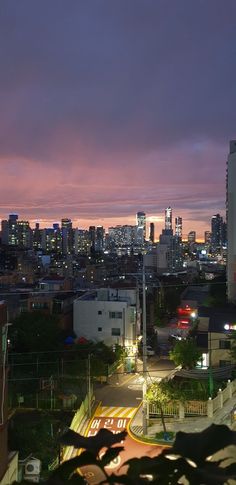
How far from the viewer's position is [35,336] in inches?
727

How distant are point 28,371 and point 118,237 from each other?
97.0 metres

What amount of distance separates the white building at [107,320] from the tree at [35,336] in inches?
101

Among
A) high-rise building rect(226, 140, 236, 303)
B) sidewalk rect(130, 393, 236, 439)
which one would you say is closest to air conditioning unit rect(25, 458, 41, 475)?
sidewalk rect(130, 393, 236, 439)

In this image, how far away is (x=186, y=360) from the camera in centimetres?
1553

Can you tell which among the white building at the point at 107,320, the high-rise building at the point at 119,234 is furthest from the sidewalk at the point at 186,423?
the high-rise building at the point at 119,234

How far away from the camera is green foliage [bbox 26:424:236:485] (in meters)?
1.10

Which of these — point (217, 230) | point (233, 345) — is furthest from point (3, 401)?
point (217, 230)

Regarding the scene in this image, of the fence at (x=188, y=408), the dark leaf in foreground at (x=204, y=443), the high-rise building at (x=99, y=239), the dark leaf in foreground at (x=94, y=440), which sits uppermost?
the high-rise building at (x=99, y=239)

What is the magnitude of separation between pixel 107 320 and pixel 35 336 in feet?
13.1

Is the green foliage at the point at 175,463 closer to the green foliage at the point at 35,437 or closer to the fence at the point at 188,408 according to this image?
the green foliage at the point at 35,437

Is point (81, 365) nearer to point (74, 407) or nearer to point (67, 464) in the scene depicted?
point (74, 407)

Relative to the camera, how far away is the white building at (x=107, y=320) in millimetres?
21141

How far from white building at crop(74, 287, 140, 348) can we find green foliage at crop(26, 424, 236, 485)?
19.4 m

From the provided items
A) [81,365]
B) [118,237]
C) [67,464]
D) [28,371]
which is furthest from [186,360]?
[118,237]
